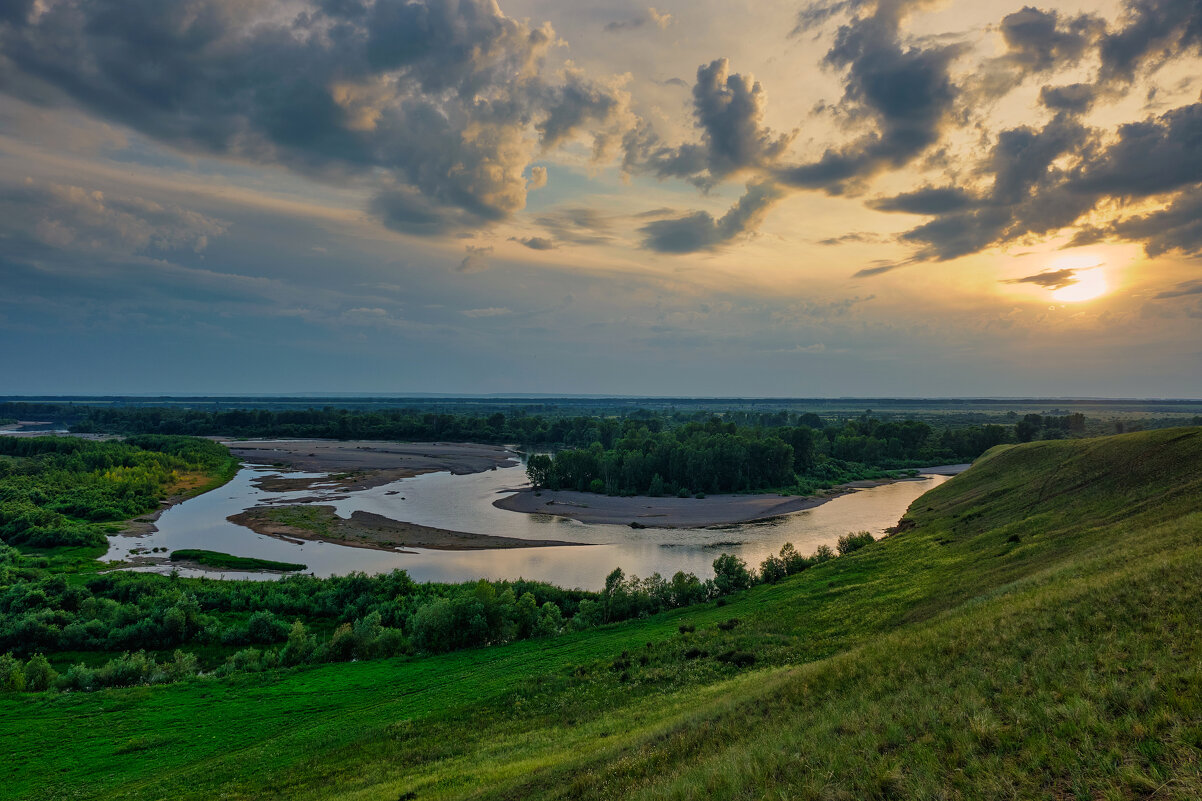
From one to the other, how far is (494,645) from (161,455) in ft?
464

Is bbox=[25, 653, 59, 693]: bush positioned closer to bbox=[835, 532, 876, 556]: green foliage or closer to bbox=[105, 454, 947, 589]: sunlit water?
bbox=[105, 454, 947, 589]: sunlit water

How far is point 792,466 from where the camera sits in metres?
132

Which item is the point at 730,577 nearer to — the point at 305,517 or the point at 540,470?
the point at 305,517

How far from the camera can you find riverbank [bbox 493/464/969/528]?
306 feet

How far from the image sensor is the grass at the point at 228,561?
67.9m

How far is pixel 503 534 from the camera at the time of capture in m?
82.2

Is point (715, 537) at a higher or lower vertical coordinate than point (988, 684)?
lower

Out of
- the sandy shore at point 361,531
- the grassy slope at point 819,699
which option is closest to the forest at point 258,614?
the grassy slope at point 819,699

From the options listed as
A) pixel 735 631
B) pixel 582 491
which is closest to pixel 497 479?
pixel 582 491

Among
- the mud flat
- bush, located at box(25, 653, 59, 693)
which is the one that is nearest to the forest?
bush, located at box(25, 653, 59, 693)

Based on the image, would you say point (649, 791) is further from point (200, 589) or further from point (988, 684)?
point (200, 589)

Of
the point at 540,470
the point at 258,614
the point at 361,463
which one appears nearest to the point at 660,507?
the point at 540,470

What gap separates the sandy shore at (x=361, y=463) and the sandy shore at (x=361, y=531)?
2518 cm

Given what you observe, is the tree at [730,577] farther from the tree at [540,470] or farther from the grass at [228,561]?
the tree at [540,470]
